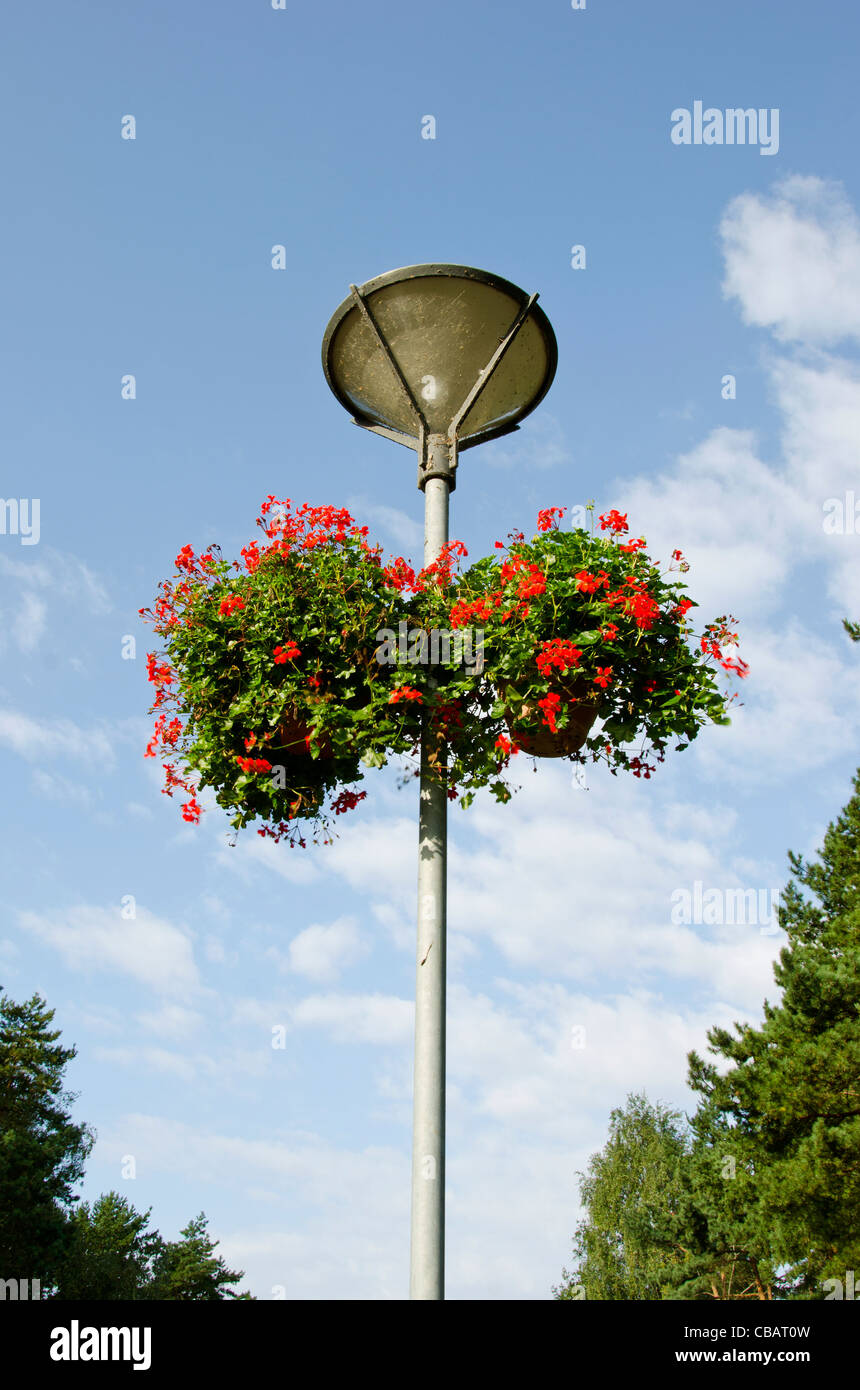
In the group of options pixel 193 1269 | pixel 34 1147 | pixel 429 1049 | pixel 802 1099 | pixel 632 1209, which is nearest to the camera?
pixel 429 1049

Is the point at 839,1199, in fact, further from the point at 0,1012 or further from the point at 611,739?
the point at 0,1012

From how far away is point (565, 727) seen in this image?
449cm

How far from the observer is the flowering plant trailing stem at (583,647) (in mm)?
4340

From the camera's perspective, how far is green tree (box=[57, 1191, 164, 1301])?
116ft

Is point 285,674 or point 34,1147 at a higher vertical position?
point 285,674

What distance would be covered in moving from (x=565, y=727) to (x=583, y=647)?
37 centimetres

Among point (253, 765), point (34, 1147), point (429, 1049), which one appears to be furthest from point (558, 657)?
point (34, 1147)

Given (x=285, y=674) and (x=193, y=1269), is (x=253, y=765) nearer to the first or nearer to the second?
(x=285, y=674)

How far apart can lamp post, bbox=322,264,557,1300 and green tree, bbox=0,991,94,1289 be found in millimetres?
30025

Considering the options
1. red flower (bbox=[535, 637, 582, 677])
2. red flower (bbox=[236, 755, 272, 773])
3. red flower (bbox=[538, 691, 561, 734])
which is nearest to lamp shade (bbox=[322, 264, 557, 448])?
red flower (bbox=[535, 637, 582, 677])

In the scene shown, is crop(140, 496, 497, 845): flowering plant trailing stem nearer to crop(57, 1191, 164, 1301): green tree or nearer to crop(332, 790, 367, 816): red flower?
crop(332, 790, 367, 816): red flower

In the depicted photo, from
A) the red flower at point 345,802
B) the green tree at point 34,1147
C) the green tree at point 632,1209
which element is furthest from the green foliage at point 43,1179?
the red flower at point 345,802

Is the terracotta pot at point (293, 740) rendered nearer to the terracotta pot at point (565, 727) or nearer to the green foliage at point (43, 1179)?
the terracotta pot at point (565, 727)
